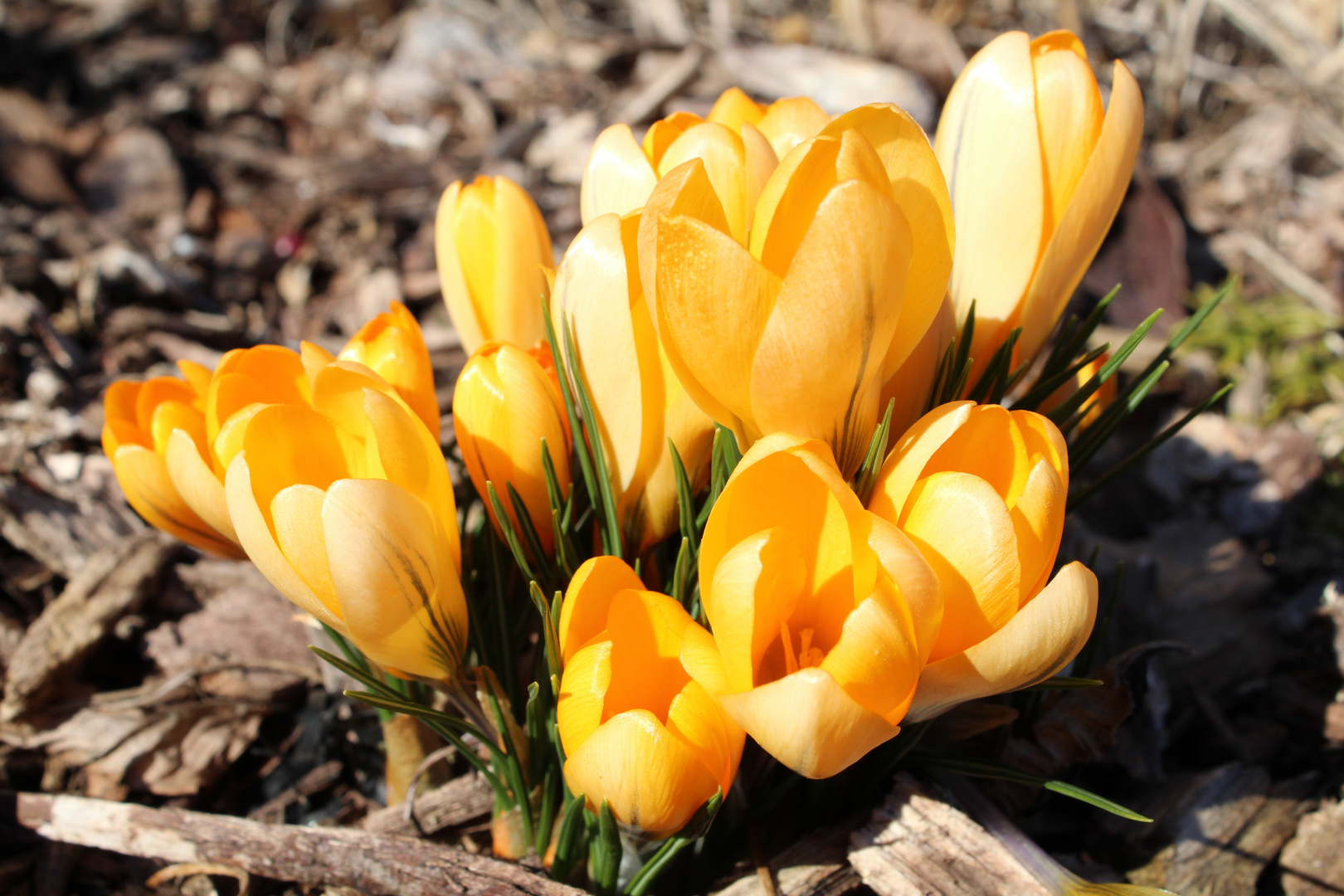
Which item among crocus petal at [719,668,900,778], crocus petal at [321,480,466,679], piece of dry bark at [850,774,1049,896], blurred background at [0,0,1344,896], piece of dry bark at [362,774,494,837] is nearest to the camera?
crocus petal at [719,668,900,778]

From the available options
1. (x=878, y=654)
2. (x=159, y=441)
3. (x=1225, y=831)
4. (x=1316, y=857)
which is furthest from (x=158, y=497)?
(x=1316, y=857)

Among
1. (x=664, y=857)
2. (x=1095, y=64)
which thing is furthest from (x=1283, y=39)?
(x=664, y=857)

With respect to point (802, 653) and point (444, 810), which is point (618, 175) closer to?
point (802, 653)

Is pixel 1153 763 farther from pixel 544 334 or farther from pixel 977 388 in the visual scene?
pixel 544 334

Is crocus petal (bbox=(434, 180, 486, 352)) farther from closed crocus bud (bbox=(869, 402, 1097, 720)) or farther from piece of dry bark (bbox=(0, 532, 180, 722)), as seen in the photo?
piece of dry bark (bbox=(0, 532, 180, 722))

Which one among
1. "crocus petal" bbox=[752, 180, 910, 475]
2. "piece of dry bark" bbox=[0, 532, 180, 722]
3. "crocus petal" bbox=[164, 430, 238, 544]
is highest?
"crocus petal" bbox=[752, 180, 910, 475]

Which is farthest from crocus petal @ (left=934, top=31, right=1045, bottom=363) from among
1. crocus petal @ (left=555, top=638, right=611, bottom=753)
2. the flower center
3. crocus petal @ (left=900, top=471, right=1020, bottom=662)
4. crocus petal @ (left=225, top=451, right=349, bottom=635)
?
crocus petal @ (left=225, top=451, right=349, bottom=635)
